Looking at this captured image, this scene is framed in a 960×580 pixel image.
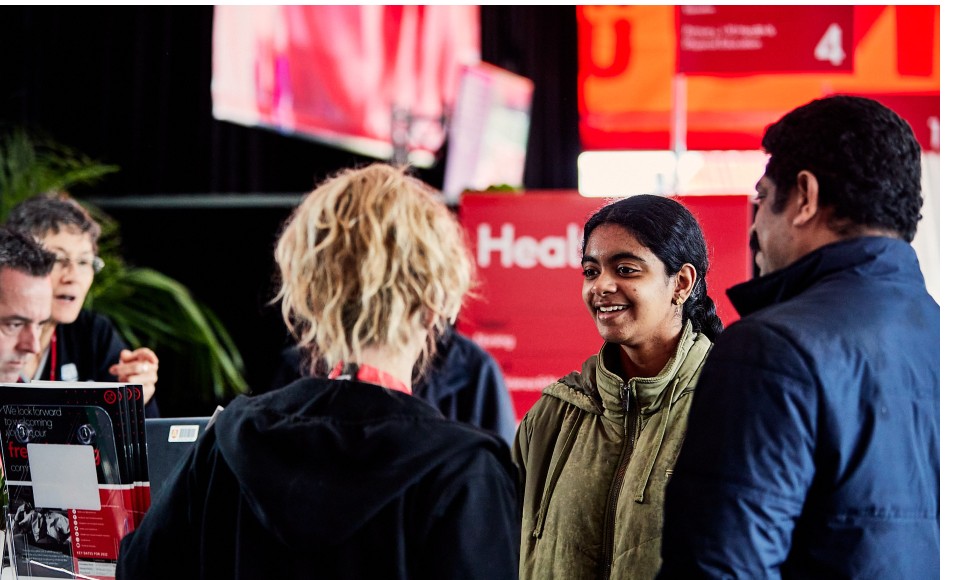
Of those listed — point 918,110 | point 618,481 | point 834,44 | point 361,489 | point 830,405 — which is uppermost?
point 834,44

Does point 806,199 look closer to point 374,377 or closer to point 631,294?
point 631,294

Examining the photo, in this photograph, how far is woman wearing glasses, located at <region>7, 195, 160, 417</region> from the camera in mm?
2881

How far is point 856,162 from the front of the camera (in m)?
1.31

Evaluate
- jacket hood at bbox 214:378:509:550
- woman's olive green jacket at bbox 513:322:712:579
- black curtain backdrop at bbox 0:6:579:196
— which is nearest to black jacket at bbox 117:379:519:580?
jacket hood at bbox 214:378:509:550

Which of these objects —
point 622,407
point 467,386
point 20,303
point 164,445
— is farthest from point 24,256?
point 622,407

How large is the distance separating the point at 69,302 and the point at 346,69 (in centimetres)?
241

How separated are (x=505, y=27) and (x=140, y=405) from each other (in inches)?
163

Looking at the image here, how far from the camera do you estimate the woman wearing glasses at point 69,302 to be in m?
2.88

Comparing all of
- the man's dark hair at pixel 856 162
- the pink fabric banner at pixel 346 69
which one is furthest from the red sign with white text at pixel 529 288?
the pink fabric banner at pixel 346 69

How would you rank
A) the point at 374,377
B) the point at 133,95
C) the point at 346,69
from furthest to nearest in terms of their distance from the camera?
the point at 133,95, the point at 346,69, the point at 374,377

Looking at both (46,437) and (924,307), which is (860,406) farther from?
(46,437)

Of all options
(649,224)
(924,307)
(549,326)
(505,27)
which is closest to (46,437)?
(649,224)

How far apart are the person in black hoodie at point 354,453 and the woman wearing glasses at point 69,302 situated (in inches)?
62.3

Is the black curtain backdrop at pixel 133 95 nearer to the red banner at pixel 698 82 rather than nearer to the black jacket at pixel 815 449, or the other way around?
the red banner at pixel 698 82
